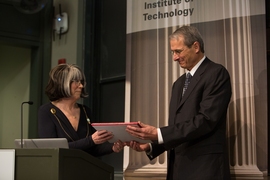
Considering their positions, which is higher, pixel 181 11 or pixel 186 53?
pixel 181 11

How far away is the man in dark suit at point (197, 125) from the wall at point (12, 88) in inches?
142

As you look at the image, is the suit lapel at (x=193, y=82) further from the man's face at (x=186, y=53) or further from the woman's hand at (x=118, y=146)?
the woman's hand at (x=118, y=146)

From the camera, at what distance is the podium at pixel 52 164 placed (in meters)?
2.49

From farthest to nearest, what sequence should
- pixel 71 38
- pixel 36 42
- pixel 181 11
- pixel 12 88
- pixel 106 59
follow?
pixel 12 88 < pixel 36 42 < pixel 71 38 < pixel 106 59 < pixel 181 11

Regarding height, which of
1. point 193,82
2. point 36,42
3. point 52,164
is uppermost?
point 36,42

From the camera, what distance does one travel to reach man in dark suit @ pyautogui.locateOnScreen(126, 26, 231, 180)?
2939mm

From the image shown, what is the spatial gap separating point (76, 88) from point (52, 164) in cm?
124

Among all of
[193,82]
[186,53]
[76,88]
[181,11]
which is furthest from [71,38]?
[193,82]

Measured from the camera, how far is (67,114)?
12.0 feet

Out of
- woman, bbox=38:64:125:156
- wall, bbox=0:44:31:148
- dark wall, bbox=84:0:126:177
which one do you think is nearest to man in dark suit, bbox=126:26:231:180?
woman, bbox=38:64:125:156

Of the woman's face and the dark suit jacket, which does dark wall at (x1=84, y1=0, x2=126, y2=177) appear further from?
the dark suit jacket

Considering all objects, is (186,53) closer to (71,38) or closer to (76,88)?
(76,88)

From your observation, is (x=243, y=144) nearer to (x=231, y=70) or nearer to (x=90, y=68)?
(x=231, y=70)

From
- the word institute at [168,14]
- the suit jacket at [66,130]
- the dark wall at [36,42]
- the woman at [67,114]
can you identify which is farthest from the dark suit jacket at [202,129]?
the dark wall at [36,42]
